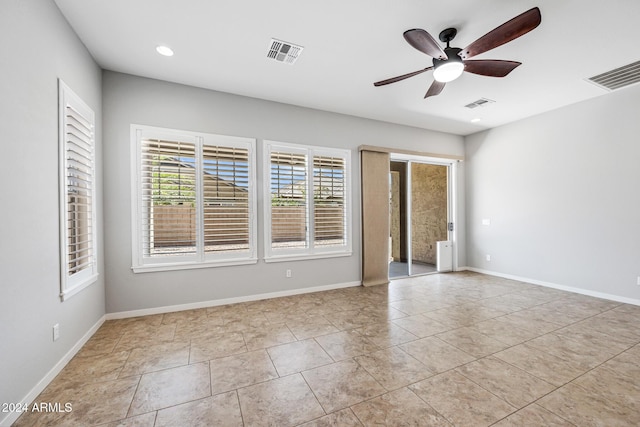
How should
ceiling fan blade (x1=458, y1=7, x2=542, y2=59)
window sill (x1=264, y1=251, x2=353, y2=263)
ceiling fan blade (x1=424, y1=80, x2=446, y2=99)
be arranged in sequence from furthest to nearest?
window sill (x1=264, y1=251, x2=353, y2=263) < ceiling fan blade (x1=424, y1=80, x2=446, y2=99) < ceiling fan blade (x1=458, y1=7, x2=542, y2=59)

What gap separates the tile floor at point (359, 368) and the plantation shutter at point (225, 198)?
0.94m

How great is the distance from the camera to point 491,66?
99.2 inches

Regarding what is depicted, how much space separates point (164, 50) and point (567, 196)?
20.5 feet

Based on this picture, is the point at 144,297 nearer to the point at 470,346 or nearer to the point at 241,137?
the point at 241,137

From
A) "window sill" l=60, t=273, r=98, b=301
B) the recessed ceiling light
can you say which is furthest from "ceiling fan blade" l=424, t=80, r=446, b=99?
"window sill" l=60, t=273, r=98, b=301

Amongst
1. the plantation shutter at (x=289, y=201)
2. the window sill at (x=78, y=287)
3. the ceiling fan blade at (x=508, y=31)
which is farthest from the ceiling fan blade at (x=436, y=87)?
the window sill at (x=78, y=287)

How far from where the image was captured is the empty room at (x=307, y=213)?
189cm

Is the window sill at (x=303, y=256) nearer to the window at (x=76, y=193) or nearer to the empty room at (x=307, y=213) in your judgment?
the empty room at (x=307, y=213)

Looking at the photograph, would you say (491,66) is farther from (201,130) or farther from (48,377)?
(48,377)

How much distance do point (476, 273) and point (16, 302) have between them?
6.83 meters

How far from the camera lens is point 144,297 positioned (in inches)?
135

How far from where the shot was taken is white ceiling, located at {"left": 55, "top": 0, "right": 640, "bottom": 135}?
228 centimetres

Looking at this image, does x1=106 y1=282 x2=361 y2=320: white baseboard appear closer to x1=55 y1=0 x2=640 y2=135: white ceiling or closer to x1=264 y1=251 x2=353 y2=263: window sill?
x1=264 y1=251 x2=353 y2=263: window sill

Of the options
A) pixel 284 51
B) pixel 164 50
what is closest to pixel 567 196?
pixel 284 51
